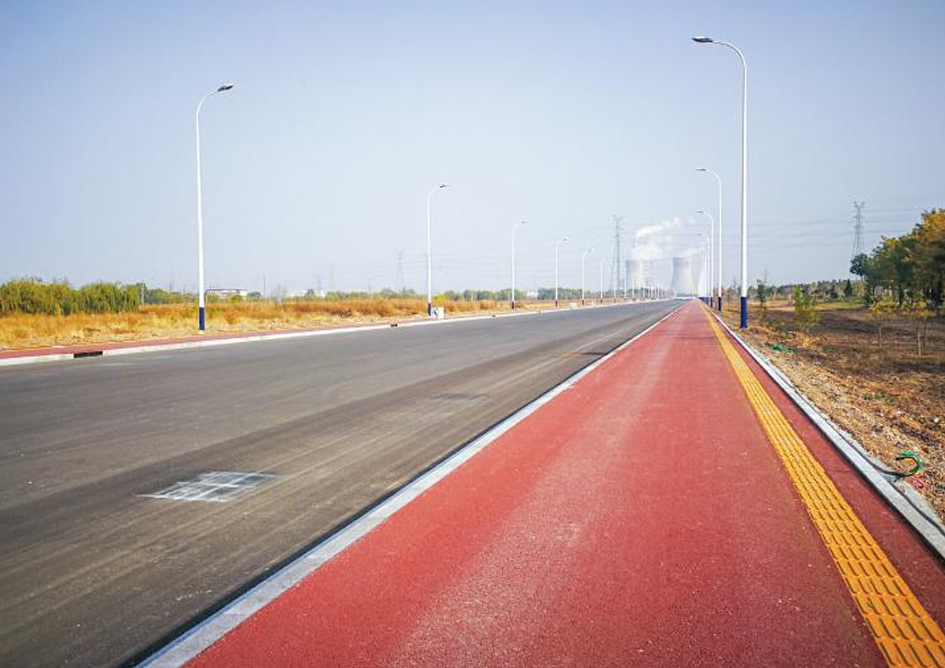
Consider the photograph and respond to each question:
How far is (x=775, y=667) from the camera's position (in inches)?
114

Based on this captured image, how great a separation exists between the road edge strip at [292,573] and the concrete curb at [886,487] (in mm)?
3398

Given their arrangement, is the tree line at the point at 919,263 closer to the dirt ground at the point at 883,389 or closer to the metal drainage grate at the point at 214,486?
the dirt ground at the point at 883,389

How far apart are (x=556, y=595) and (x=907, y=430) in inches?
313

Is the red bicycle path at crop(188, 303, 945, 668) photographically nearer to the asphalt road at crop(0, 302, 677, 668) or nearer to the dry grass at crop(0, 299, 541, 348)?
the asphalt road at crop(0, 302, 677, 668)

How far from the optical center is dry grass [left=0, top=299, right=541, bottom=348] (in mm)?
25156

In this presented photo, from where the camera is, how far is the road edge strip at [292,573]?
3051 millimetres

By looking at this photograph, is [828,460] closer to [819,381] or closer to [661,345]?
[819,381]

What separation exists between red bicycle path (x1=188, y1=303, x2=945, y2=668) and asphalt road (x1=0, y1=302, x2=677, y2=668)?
2.02 feet

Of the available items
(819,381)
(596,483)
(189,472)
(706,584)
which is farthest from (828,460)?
(819,381)

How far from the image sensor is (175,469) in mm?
6477

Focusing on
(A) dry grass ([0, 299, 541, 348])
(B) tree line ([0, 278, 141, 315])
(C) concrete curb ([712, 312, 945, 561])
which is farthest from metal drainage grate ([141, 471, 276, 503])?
(B) tree line ([0, 278, 141, 315])

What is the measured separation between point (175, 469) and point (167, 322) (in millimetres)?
28495

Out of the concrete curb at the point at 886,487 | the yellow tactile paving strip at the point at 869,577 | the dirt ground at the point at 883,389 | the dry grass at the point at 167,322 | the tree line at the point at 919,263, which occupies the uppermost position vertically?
the tree line at the point at 919,263

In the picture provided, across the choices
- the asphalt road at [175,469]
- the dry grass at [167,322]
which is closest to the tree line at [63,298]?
the dry grass at [167,322]
